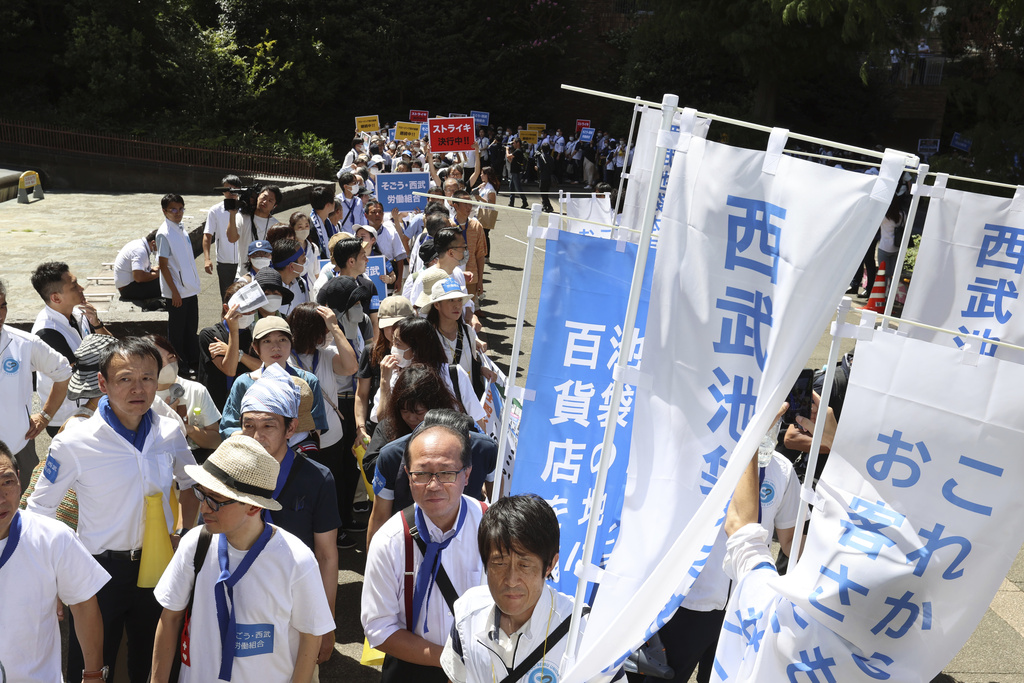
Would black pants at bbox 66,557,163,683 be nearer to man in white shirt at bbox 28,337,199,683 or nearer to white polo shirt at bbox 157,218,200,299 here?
man in white shirt at bbox 28,337,199,683

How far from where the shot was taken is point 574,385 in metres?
3.71

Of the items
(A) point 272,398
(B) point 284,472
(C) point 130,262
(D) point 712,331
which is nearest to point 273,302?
(A) point 272,398

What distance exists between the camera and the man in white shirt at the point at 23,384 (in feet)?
15.0

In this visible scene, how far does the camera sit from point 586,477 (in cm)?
371

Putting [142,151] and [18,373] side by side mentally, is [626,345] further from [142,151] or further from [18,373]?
[142,151]

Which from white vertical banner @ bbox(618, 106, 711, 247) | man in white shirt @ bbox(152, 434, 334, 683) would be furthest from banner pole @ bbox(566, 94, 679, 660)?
white vertical banner @ bbox(618, 106, 711, 247)

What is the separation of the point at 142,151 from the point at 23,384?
21874 millimetres

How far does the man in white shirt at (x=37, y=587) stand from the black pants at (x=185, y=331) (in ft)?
17.9

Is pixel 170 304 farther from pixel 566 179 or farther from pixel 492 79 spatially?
pixel 492 79

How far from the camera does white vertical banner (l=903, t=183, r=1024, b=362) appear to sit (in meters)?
4.94

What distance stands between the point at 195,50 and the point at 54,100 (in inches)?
186

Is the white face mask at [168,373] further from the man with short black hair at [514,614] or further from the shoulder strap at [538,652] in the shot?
the shoulder strap at [538,652]

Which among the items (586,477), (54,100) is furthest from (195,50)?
(586,477)

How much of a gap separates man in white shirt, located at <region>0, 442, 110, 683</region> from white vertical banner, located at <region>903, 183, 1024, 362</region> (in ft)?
14.3
